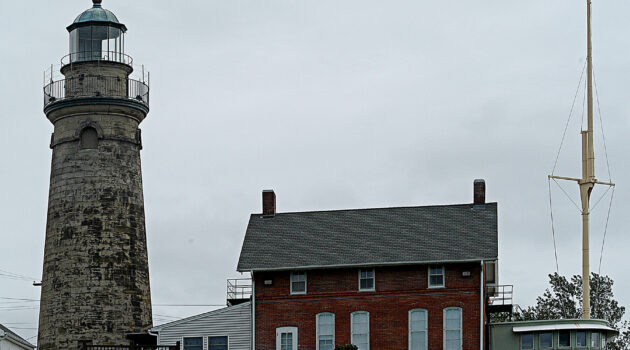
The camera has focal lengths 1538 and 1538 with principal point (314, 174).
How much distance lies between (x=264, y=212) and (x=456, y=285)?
11.3 meters

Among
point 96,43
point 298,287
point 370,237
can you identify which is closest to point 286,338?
point 298,287

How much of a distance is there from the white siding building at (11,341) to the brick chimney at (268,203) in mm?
14425

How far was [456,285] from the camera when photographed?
68875 mm

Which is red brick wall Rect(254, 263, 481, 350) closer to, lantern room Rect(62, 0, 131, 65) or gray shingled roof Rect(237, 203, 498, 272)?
gray shingled roof Rect(237, 203, 498, 272)

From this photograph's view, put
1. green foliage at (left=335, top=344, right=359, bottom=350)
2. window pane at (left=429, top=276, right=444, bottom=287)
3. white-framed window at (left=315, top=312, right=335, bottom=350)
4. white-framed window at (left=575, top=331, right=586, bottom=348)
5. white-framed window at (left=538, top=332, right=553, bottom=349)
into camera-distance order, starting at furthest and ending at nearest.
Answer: white-framed window at (left=315, top=312, right=335, bottom=350)
window pane at (left=429, top=276, right=444, bottom=287)
white-framed window at (left=538, top=332, right=553, bottom=349)
green foliage at (left=335, top=344, right=359, bottom=350)
white-framed window at (left=575, top=331, right=586, bottom=348)

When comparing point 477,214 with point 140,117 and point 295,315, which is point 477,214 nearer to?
point 295,315

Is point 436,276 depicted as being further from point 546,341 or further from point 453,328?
point 546,341

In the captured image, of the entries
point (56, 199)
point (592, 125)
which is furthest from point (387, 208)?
point (56, 199)

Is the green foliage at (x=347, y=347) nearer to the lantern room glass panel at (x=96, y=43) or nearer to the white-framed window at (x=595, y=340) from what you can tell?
the white-framed window at (x=595, y=340)

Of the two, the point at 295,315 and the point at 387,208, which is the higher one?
the point at 387,208

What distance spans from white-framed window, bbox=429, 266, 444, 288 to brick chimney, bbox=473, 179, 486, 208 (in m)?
5.15

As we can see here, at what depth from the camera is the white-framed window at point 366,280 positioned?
69.9 meters

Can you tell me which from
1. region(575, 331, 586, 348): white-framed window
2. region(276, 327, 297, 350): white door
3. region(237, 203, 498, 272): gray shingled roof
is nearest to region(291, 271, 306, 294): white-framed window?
region(237, 203, 498, 272): gray shingled roof

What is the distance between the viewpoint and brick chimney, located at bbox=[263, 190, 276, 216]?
75188 millimetres
